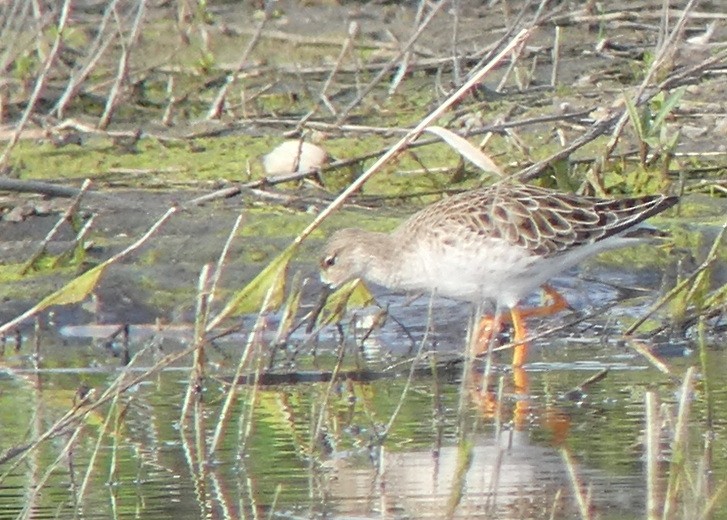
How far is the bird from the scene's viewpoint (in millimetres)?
7133

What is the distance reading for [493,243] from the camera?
23.4ft

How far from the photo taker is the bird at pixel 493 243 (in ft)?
23.4

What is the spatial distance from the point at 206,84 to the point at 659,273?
5.06 metres

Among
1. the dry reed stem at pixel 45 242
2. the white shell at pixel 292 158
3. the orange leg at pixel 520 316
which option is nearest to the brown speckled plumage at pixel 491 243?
the orange leg at pixel 520 316

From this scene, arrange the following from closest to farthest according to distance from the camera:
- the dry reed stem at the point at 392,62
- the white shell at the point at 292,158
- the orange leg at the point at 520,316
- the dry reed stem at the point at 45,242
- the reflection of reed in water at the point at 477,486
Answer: the reflection of reed in water at the point at 477,486 → the orange leg at the point at 520,316 → the dry reed stem at the point at 45,242 → the dry reed stem at the point at 392,62 → the white shell at the point at 292,158

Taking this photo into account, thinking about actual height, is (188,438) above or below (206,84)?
below

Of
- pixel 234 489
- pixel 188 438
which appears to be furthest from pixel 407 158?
pixel 234 489

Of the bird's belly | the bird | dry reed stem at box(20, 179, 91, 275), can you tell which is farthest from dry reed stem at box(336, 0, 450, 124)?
dry reed stem at box(20, 179, 91, 275)

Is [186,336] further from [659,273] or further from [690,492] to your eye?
[690,492]

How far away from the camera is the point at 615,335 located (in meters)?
7.26

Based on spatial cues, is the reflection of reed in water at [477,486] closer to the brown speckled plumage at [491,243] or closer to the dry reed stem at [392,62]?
the brown speckled plumage at [491,243]

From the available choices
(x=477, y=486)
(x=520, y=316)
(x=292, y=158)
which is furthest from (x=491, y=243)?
(x=292, y=158)

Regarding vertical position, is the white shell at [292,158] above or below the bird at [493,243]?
above

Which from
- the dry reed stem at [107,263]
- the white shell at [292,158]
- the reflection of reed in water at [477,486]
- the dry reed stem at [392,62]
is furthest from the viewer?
the white shell at [292,158]
